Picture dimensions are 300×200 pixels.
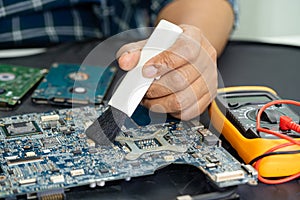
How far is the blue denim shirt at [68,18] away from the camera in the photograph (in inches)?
58.1

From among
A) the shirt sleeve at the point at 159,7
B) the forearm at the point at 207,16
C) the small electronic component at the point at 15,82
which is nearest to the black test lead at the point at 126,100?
the small electronic component at the point at 15,82

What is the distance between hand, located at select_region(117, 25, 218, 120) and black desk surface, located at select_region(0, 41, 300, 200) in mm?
141

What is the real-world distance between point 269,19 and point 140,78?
1.49 meters

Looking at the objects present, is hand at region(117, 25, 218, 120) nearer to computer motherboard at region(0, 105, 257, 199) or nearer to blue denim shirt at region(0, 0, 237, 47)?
computer motherboard at region(0, 105, 257, 199)

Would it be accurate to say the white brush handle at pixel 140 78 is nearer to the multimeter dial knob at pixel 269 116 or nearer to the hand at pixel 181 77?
the hand at pixel 181 77

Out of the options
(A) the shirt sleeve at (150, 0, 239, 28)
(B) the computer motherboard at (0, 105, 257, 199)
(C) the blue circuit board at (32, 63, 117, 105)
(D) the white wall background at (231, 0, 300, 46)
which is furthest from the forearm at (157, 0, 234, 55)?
(D) the white wall background at (231, 0, 300, 46)

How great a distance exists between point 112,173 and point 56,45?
29.0 inches

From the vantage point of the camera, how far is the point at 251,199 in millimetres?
822

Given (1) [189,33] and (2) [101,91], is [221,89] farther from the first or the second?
(2) [101,91]

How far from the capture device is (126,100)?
0.90 m

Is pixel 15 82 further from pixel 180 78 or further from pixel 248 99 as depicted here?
pixel 248 99

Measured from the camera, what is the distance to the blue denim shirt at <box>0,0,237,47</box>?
4.84 ft

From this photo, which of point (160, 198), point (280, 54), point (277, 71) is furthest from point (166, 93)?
point (280, 54)

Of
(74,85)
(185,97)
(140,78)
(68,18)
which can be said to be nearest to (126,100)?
(140,78)
